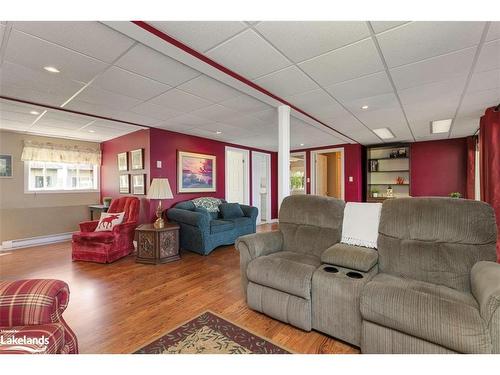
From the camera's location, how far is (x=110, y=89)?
2.54 meters

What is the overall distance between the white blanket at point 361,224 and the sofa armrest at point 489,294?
67 centimetres

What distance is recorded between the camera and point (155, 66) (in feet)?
6.79

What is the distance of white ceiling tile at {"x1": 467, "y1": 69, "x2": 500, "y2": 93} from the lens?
218 centimetres

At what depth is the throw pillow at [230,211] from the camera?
4.63 metres

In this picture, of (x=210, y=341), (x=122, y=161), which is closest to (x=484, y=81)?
(x=210, y=341)

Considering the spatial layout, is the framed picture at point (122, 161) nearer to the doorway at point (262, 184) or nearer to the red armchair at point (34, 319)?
the doorway at point (262, 184)

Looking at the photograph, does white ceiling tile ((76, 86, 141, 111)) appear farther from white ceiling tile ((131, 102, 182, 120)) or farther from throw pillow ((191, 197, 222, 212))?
throw pillow ((191, 197, 222, 212))

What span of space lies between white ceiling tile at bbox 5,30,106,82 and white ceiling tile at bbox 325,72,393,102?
241cm

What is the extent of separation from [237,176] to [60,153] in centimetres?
396

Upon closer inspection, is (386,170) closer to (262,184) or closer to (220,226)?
(262,184)

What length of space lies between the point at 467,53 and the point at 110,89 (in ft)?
11.3

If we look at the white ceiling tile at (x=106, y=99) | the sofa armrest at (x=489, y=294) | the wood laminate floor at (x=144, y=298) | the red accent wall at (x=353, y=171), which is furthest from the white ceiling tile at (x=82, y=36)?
the red accent wall at (x=353, y=171)

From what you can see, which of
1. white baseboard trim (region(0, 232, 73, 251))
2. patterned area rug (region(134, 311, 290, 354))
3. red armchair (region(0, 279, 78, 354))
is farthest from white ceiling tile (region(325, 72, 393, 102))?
white baseboard trim (region(0, 232, 73, 251))
